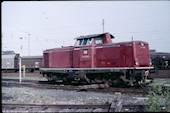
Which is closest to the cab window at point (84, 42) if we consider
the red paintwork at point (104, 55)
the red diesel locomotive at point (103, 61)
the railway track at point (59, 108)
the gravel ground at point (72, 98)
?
the red diesel locomotive at point (103, 61)

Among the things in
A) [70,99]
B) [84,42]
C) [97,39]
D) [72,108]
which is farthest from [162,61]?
[72,108]

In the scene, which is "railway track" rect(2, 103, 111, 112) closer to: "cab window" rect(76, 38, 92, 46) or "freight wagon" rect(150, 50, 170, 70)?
"cab window" rect(76, 38, 92, 46)

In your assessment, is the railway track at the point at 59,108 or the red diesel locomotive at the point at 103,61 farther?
the red diesel locomotive at the point at 103,61

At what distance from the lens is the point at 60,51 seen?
531 inches

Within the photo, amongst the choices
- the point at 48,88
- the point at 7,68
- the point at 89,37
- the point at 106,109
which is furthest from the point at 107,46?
the point at 7,68

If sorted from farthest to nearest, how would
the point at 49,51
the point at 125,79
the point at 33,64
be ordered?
the point at 33,64 → the point at 49,51 → the point at 125,79

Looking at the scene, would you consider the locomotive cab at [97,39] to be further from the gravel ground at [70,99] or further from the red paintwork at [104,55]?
the gravel ground at [70,99]

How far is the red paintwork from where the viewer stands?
10273mm

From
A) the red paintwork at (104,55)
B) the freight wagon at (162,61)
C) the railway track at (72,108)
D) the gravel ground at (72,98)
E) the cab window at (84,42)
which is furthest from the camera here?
the freight wagon at (162,61)

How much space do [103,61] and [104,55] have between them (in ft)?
1.34

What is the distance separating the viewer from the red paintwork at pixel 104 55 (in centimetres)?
1027

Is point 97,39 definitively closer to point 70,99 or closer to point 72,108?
point 70,99

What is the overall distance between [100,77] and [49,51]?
5.76 m

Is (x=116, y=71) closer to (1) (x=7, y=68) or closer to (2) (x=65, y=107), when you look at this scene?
(2) (x=65, y=107)
